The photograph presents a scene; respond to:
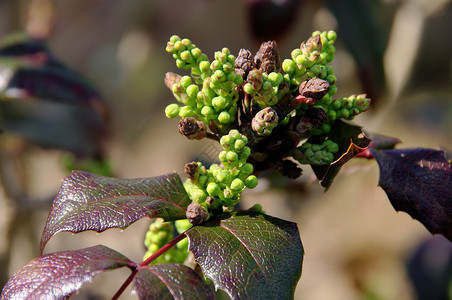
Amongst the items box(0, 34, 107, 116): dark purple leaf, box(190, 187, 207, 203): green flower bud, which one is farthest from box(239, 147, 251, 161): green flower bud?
box(0, 34, 107, 116): dark purple leaf

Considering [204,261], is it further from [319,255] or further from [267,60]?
[319,255]

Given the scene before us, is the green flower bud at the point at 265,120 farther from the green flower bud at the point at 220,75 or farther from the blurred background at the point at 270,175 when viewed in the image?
the blurred background at the point at 270,175

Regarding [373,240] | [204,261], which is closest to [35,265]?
[204,261]

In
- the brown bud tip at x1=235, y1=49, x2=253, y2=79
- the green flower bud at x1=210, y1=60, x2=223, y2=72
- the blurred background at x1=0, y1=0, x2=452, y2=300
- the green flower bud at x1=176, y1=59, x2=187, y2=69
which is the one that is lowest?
the blurred background at x1=0, y1=0, x2=452, y2=300

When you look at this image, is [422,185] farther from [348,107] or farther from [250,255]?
[250,255]

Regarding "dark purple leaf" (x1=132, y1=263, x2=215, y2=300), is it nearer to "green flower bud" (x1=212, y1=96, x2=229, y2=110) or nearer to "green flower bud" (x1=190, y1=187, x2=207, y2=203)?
"green flower bud" (x1=190, y1=187, x2=207, y2=203)

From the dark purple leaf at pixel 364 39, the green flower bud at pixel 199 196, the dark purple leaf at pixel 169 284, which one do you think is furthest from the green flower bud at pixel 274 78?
the dark purple leaf at pixel 364 39
